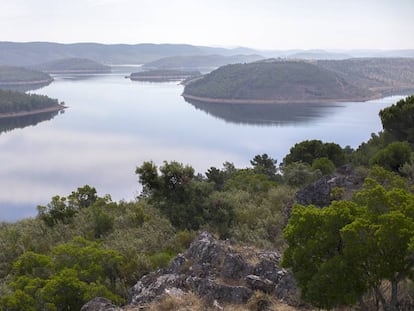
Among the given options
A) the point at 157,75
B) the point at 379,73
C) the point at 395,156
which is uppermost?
the point at 379,73

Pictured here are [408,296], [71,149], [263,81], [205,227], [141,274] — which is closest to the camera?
[408,296]

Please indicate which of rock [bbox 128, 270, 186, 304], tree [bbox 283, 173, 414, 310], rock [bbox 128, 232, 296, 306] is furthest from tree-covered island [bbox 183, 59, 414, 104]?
tree [bbox 283, 173, 414, 310]

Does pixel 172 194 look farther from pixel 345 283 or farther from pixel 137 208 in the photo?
pixel 345 283

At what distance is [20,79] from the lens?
162 meters

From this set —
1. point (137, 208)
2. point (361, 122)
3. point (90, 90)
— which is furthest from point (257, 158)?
point (90, 90)

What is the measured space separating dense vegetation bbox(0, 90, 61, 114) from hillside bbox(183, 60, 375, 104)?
38.0m

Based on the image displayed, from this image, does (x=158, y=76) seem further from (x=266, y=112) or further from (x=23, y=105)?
(x=266, y=112)

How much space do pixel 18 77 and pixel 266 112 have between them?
108 metres

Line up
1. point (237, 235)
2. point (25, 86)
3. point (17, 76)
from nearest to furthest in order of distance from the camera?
1. point (237, 235)
2. point (25, 86)
3. point (17, 76)

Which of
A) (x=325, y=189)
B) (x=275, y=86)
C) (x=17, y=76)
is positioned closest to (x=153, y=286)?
(x=325, y=189)

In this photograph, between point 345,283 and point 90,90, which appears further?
point 90,90

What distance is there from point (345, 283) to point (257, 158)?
2696cm

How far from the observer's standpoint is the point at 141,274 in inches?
391

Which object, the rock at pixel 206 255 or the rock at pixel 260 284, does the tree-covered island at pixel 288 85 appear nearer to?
the rock at pixel 206 255
